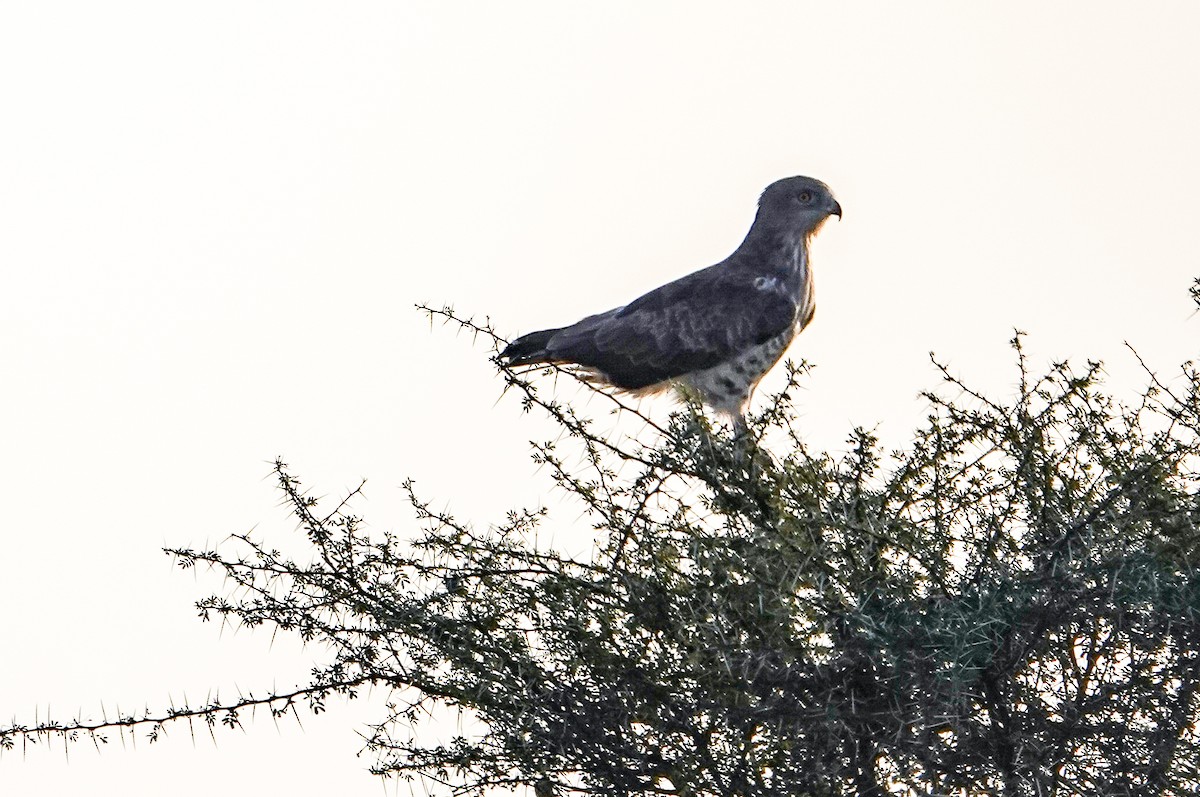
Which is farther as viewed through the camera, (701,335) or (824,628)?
(701,335)

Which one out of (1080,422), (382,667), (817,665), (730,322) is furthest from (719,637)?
(730,322)

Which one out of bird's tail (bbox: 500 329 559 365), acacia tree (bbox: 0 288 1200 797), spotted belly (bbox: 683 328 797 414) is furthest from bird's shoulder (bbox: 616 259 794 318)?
acacia tree (bbox: 0 288 1200 797)

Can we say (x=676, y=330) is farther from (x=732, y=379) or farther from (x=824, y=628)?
(x=824, y=628)

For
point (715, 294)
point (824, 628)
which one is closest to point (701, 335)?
point (715, 294)

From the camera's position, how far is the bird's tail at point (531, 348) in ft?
23.6

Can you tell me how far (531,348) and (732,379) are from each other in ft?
3.17

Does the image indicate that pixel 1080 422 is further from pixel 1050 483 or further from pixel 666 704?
pixel 666 704

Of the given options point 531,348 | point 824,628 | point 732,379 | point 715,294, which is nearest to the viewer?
point 824,628

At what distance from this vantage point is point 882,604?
342cm

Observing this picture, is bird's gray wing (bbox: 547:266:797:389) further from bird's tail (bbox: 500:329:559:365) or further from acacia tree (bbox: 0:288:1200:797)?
acacia tree (bbox: 0:288:1200:797)

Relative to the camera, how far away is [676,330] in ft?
24.7

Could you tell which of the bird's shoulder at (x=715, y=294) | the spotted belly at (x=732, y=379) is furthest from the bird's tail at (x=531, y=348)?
the spotted belly at (x=732, y=379)

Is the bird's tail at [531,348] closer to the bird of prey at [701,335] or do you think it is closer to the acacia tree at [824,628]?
the bird of prey at [701,335]

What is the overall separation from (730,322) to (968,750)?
428 centimetres
